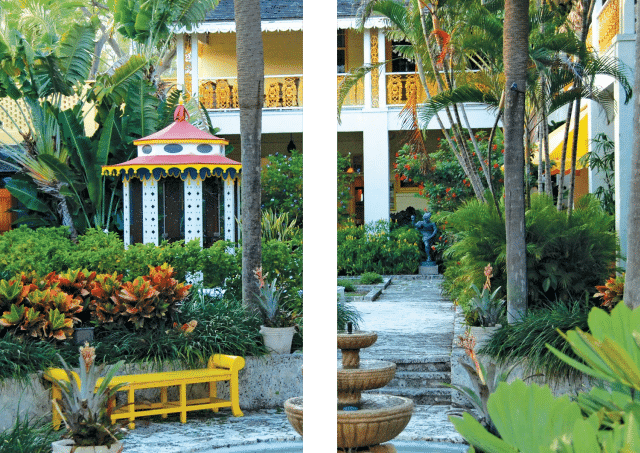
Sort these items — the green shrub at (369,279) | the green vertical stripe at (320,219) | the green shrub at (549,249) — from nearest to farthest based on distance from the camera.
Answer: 1. the green vertical stripe at (320,219)
2. the green shrub at (549,249)
3. the green shrub at (369,279)

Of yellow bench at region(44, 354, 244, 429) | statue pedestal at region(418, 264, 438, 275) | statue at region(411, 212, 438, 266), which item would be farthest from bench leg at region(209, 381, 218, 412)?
statue pedestal at region(418, 264, 438, 275)

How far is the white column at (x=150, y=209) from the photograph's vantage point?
42.6 ft

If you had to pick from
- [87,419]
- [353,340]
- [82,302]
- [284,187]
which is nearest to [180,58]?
[284,187]

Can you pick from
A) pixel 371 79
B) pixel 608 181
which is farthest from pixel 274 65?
pixel 608 181

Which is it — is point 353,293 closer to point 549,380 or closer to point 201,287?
point 201,287

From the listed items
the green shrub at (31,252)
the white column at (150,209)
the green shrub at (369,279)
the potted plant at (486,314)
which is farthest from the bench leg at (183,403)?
the green shrub at (369,279)

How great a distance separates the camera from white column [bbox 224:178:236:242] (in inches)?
509

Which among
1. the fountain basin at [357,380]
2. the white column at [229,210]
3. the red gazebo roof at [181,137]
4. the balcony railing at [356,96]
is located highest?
the balcony railing at [356,96]

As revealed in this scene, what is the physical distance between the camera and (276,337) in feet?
27.3

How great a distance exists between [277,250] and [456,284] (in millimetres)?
2610

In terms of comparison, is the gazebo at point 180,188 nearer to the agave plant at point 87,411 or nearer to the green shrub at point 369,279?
the green shrub at point 369,279

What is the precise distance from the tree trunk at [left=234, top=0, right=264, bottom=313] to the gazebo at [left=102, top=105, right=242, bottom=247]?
12.2 ft

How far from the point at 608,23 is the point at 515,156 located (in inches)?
244

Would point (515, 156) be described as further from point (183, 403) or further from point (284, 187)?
point (284, 187)
